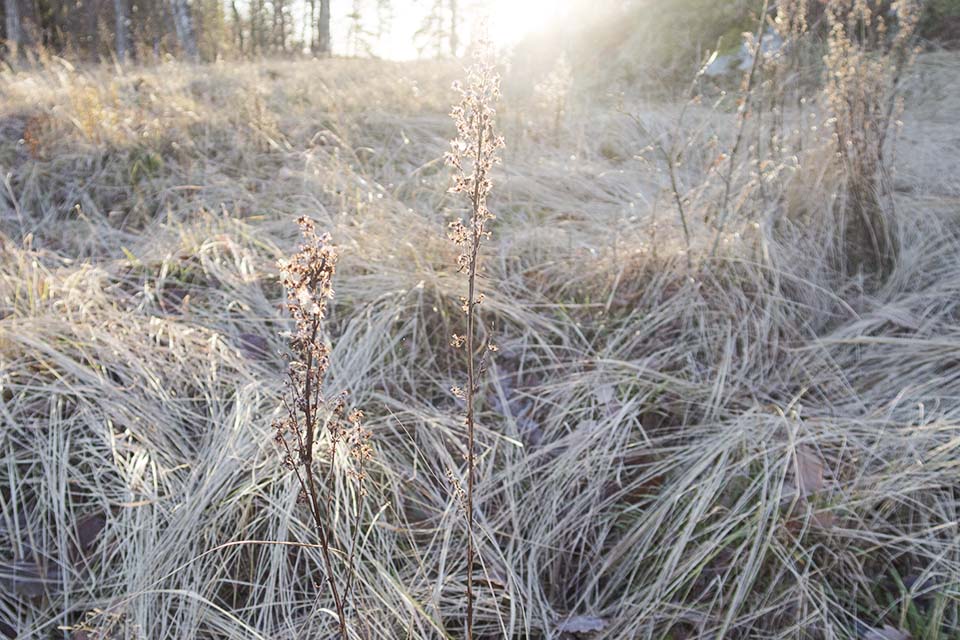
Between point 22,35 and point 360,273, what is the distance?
1679cm

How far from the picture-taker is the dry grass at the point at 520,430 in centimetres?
150

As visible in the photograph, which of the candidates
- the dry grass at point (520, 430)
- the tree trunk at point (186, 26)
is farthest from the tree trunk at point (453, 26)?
the dry grass at point (520, 430)

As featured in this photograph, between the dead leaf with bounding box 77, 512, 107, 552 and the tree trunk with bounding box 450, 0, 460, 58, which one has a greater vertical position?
the tree trunk with bounding box 450, 0, 460, 58

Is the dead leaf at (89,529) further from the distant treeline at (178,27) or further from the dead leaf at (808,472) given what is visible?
the distant treeline at (178,27)

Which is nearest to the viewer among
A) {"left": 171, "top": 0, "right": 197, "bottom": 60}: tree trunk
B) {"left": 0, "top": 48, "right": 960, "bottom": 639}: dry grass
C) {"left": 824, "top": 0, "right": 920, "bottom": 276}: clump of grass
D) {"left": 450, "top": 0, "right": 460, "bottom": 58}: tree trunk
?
{"left": 0, "top": 48, "right": 960, "bottom": 639}: dry grass

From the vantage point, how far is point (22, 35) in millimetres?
14531

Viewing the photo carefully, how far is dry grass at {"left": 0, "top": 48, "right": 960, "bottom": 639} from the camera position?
150 cm

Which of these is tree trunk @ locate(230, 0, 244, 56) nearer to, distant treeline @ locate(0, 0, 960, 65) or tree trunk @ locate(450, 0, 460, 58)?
distant treeline @ locate(0, 0, 960, 65)

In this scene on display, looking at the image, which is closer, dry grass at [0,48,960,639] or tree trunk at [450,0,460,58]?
dry grass at [0,48,960,639]

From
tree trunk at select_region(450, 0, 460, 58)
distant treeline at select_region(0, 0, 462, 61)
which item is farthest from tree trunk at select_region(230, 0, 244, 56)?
tree trunk at select_region(450, 0, 460, 58)

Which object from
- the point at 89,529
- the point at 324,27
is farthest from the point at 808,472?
the point at 324,27

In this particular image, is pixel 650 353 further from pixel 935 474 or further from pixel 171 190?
pixel 171 190

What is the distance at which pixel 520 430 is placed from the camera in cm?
198

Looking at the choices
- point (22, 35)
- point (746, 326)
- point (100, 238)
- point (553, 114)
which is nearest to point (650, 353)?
point (746, 326)
